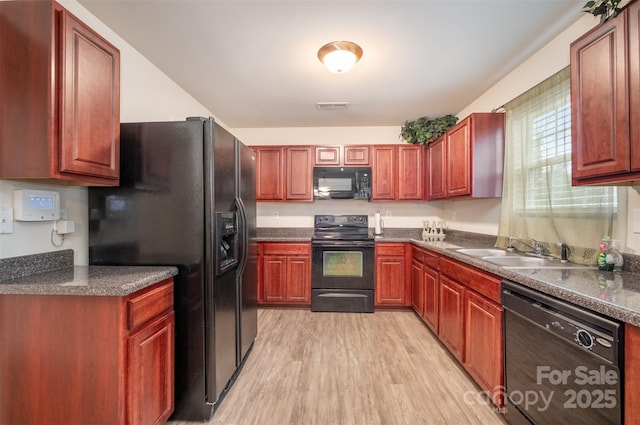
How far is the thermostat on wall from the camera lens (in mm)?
1351

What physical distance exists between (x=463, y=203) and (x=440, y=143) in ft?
2.71

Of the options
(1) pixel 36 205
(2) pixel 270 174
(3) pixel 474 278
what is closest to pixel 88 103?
(1) pixel 36 205

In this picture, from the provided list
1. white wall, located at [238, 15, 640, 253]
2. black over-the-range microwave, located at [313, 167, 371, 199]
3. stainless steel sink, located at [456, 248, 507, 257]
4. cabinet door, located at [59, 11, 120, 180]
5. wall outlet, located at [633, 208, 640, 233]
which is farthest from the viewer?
black over-the-range microwave, located at [313, 167, 371, 199]

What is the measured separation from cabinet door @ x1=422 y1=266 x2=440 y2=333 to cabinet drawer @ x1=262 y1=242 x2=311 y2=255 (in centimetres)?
145

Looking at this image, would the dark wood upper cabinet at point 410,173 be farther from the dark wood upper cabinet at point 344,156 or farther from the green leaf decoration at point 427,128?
the dark wood upper cabinet at point 344,156

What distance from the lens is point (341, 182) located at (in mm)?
3666

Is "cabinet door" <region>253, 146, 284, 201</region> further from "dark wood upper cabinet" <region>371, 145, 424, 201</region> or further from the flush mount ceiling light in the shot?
the flush mount ceiling light

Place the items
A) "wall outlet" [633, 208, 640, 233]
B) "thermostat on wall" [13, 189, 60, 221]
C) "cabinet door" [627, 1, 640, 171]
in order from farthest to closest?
"wall outlet" [633, 208, 640, 233], "thermostat on wall" [13, 189, 60, 221], "cabinet door" [627, 1, 640, 171]

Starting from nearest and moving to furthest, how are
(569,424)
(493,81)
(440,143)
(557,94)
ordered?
(569,424) < (557,94) < (493,81) < (440,143)

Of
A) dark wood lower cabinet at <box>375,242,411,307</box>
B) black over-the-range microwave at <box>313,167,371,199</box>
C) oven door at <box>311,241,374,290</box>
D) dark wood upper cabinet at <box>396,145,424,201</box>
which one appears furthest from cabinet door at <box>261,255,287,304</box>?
dark wood upper cabinet at <box>396,145,424,201</box>

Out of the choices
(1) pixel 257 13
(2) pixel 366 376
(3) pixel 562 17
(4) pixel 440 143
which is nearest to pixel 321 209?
(4) pixel 440 143

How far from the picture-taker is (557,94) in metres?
1.91

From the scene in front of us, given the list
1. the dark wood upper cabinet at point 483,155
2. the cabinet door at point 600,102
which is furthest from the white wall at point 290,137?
the cabinet door at point 600,102

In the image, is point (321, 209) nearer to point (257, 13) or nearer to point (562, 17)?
point (257, 13)
